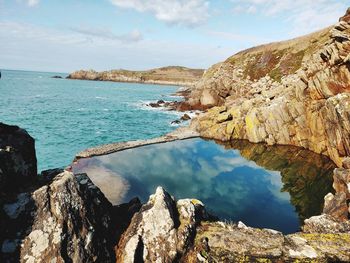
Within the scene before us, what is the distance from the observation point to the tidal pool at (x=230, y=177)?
3222cm

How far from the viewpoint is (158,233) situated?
43.1ft

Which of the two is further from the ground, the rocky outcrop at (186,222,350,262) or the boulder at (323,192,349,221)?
the rocky outcrop at (186,222,350,262)

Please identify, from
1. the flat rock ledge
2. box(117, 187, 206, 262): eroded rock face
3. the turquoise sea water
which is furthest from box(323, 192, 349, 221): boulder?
the turquoise sea water

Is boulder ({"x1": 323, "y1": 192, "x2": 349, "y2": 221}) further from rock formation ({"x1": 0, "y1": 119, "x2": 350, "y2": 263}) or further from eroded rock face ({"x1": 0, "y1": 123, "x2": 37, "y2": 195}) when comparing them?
eroded rock face ({"x1": 0, "y1": 123, "x2": 37, "y2": 195})

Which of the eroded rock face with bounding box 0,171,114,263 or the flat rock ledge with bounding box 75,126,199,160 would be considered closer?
the eroded rock face with bounding box 0,171,114,263

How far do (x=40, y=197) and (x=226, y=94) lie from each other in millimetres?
99257

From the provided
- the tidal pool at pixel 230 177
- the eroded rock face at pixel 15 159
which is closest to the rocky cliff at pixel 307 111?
the tidal pool at pixel 230 177

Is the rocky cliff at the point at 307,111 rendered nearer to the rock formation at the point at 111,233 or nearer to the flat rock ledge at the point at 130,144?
the flat rock ledge at the point at 130,144

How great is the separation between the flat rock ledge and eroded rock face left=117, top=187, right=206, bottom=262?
123 feet

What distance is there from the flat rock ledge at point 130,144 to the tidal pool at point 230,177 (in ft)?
6.05

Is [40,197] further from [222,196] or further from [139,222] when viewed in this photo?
[222,196]

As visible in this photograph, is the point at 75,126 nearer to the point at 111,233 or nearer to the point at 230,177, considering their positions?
the point at 230,177

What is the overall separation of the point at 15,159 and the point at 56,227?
3.77 m

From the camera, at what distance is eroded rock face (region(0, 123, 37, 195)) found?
12266 mm
